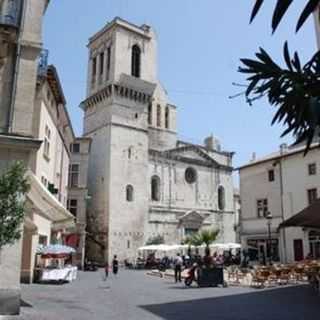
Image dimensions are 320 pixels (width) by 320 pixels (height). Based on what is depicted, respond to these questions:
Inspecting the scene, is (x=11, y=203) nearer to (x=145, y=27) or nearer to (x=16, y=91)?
(x=16, y=91)

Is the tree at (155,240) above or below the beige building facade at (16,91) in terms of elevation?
below

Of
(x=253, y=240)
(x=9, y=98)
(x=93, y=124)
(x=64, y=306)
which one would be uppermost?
(x=93, y=124)

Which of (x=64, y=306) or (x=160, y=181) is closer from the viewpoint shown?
(x=64, y=306)

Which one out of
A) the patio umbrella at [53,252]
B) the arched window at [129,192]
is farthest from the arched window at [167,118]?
the patio umbrella at [53,252]

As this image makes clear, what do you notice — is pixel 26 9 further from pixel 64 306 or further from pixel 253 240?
pixel 253 240

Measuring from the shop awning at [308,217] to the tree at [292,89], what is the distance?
11.6 m

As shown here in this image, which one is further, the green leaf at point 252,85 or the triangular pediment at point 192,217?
the triangular pediment at point 192,217

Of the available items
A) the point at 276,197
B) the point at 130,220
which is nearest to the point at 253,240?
the point at 276,197

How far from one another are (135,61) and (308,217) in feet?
124

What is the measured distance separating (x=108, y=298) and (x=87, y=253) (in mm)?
28765

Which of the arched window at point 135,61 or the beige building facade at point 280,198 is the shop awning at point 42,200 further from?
the arched window at point 135,61

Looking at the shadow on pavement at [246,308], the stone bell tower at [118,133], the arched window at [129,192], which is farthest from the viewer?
the arched window at [129,192]

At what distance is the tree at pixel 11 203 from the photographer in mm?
8586

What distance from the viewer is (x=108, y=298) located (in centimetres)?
1472
